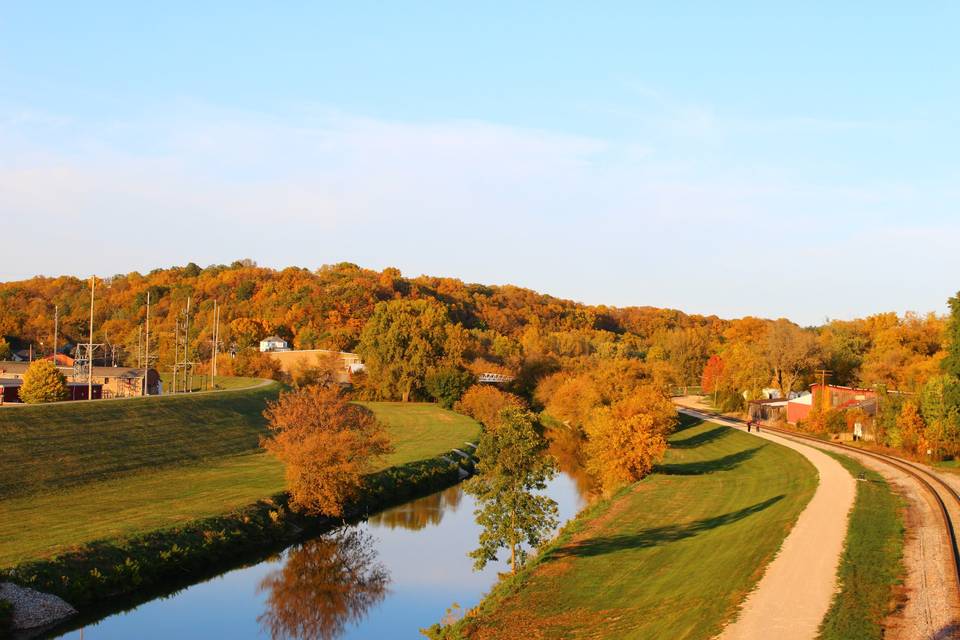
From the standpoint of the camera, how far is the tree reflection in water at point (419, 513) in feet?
136

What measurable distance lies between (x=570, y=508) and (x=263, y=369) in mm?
70111

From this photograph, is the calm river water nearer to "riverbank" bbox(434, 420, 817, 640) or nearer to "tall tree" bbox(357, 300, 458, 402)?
"riverbank" bbox(434, 420, 817, 640)

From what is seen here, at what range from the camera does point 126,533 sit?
31.4 m

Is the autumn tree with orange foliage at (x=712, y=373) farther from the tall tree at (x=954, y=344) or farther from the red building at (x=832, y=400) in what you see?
the tall tree at (x=954, y=344)

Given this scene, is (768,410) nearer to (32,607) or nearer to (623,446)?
(623,446)

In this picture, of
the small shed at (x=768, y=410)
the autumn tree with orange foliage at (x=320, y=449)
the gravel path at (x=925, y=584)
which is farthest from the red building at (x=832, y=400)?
the autumn tree with orange foliage at (x=320, y=449)

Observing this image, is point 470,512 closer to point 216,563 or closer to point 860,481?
point 216,563

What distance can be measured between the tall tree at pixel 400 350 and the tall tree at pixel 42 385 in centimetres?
4380

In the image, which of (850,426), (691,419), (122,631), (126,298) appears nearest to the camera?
(122,631)

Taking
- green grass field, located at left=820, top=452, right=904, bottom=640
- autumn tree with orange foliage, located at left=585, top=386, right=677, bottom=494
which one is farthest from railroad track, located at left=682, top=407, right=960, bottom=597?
autumn tree with orange foliage, located at left=585, top=386, right=677, bottom=494

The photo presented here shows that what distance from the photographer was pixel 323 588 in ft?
103

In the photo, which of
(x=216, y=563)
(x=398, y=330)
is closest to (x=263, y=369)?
(x=398, y=330)

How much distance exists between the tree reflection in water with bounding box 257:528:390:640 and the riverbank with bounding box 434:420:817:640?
5396mm

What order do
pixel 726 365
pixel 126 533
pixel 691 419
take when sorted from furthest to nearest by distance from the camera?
pixel 726 365 → pixel 691 419 → pixel 126 533
